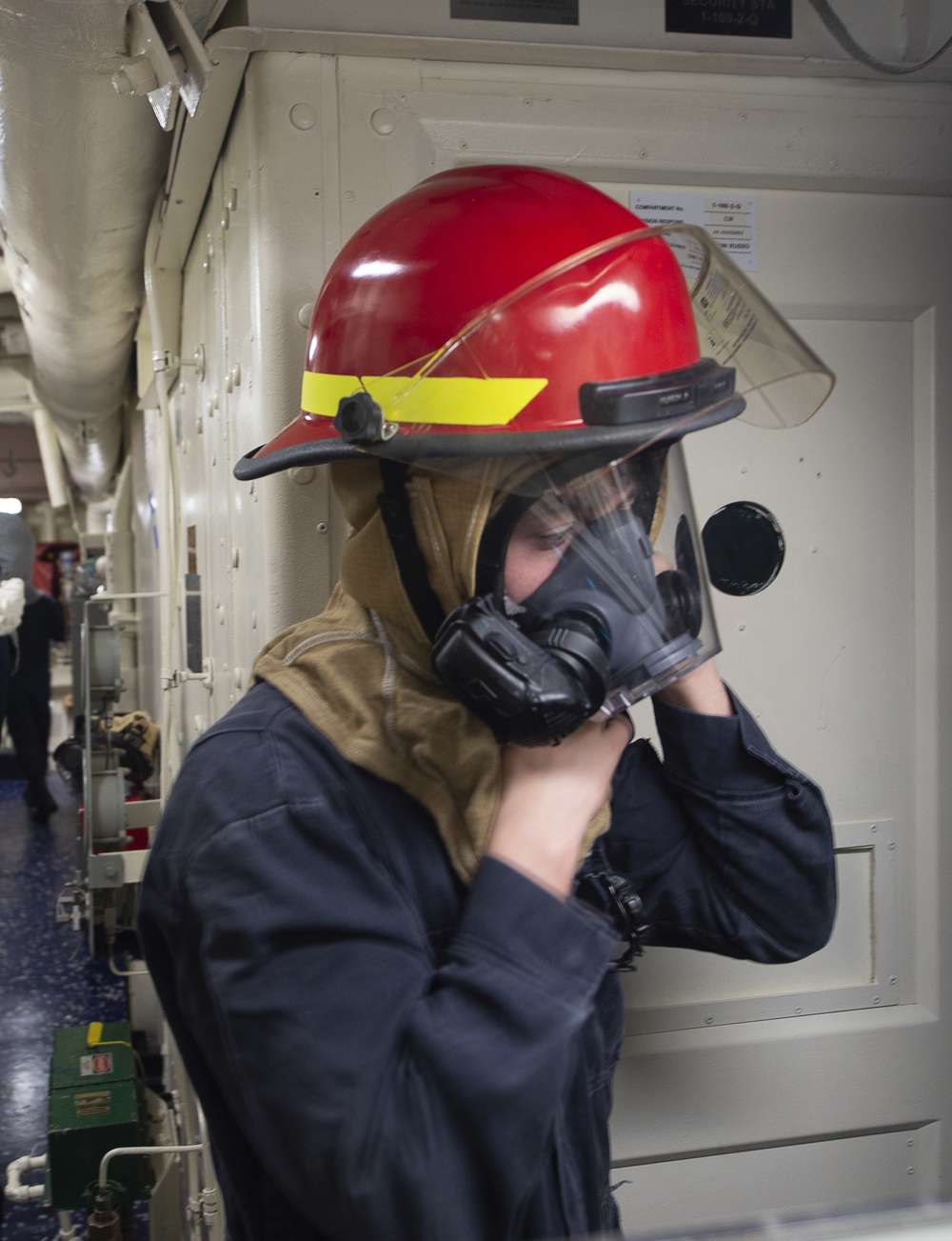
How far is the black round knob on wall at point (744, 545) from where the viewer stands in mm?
1751

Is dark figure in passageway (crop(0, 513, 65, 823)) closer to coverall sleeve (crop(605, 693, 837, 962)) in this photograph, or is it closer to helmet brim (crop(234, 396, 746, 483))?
coverall sleeve (crop(605, 693, 837, 962))

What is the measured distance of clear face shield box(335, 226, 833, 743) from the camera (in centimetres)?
99

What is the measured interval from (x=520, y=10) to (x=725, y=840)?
1200 millimetres

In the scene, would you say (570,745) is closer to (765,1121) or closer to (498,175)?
(498,175)

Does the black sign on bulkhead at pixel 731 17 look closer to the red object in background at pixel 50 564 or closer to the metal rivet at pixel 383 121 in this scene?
the metal rivet at pixel 383 121

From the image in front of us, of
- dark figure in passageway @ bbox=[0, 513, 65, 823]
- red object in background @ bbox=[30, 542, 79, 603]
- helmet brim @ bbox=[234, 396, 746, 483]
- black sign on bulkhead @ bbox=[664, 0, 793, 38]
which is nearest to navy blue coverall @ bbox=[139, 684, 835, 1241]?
helmet brim @ bbox=[234, 396, 746, 483]

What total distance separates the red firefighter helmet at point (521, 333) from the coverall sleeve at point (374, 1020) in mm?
388

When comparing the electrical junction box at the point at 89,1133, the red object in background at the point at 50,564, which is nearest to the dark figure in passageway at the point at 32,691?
the red object in background at the point at 50,564

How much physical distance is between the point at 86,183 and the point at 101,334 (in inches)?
61.6

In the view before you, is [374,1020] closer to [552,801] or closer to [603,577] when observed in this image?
[552,801]

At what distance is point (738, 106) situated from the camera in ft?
5.63

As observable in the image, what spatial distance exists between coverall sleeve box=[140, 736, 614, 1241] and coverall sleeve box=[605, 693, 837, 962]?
1.35 ft

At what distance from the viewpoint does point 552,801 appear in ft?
3.24

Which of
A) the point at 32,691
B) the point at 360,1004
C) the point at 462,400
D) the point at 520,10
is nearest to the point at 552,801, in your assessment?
the point at 360,1004
